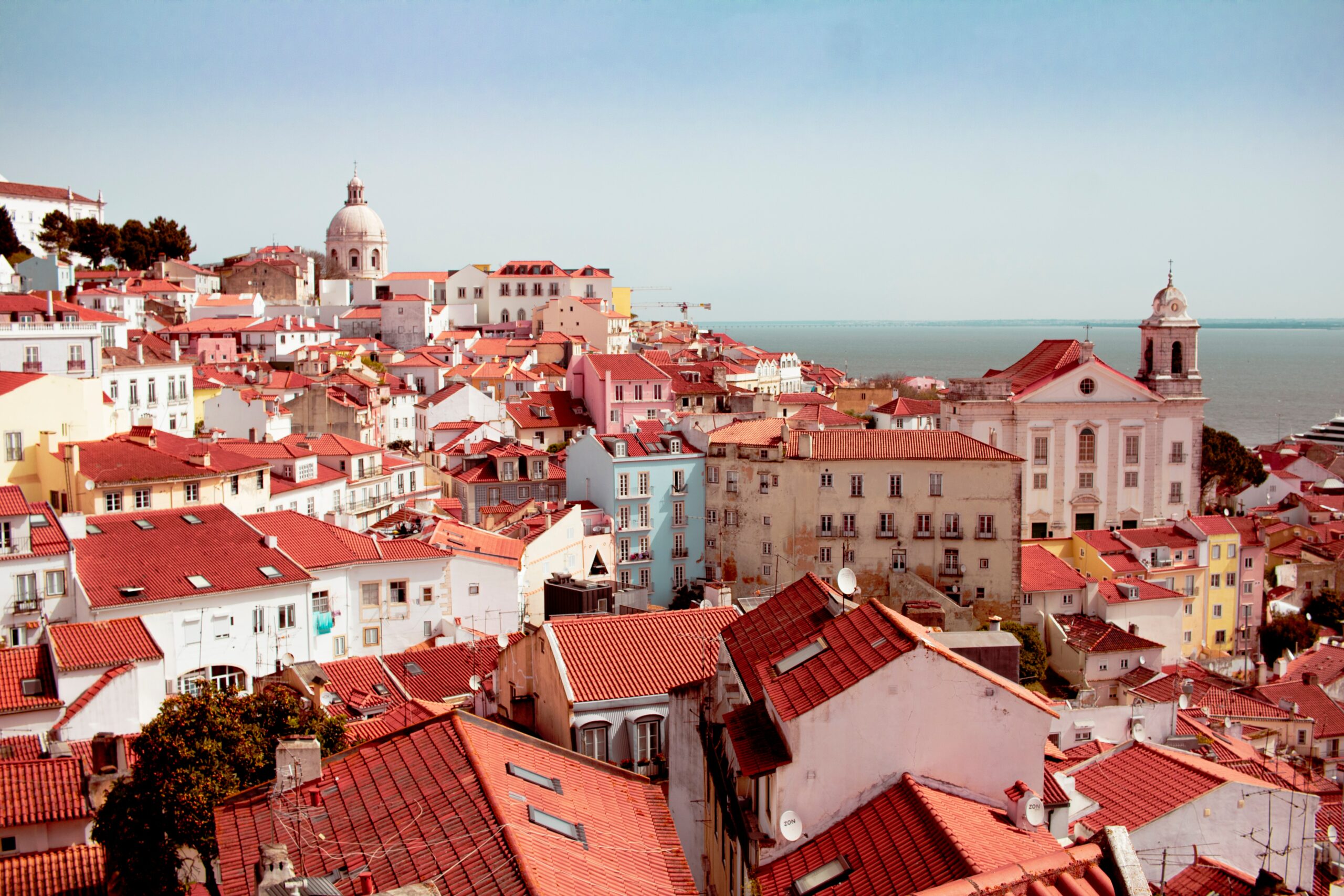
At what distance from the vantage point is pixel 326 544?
1097 inches

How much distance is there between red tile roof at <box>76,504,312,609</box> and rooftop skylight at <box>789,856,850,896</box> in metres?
16.5

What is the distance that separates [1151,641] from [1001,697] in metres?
28.6

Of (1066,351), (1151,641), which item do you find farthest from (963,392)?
(1151,641)

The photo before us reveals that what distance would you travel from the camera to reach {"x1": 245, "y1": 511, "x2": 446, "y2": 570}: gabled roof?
27.2m

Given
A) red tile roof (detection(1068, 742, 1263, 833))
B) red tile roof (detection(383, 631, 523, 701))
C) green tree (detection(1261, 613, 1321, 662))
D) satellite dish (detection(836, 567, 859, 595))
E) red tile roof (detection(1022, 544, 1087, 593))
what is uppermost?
satellite dish (detection(836, 567, 859, 595))

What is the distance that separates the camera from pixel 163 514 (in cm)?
2703

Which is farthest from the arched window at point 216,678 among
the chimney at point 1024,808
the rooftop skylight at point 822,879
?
the chimney at point 1024,808

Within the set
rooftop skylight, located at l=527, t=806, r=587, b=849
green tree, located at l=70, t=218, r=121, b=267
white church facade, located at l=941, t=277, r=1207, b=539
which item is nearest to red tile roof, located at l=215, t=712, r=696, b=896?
rooftop skylight, located at l=527, t=806, r=587, b=849

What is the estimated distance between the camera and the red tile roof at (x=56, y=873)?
13.8m

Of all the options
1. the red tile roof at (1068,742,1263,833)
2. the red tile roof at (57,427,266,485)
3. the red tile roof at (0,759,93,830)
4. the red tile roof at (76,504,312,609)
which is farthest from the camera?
the red tile roof at (57,427,266,485)

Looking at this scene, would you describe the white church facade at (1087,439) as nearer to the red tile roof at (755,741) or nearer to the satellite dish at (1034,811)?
the red tile roof at (755,741)

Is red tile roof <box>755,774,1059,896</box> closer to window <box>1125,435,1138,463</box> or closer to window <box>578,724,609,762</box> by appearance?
window <box>578,724,609,762</box>

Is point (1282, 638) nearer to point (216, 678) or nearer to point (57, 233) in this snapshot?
point (216, 678)

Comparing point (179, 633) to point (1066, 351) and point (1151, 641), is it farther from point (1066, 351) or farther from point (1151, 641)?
point (1066, 351)
